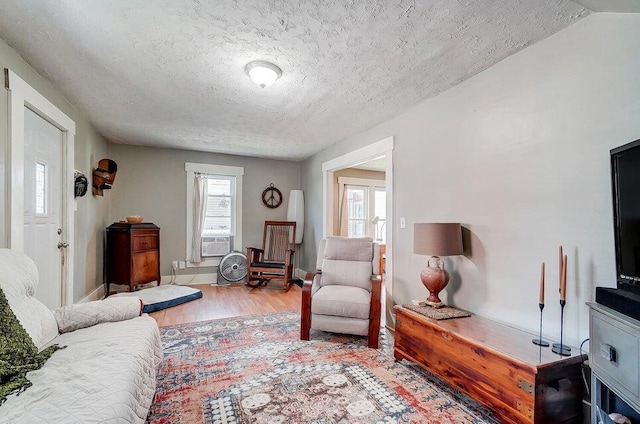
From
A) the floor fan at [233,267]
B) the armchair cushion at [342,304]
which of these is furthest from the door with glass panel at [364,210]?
the armchair cushion at [342,304]

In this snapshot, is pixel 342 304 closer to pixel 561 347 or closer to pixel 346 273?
pixel 346 273

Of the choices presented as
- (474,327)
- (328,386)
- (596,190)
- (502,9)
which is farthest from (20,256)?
(596,190)

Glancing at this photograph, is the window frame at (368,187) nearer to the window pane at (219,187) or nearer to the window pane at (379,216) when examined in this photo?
the window pane at (379,216)

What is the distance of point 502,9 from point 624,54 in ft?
2.07

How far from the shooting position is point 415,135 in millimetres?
2883

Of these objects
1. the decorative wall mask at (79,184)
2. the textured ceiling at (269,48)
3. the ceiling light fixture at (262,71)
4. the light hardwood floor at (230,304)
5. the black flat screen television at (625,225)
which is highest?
the textured ceiling at (269,48)

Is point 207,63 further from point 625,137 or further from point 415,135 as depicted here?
point 625,137

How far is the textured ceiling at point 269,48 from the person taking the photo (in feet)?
5.18

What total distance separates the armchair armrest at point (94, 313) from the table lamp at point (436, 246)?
6.95 ft

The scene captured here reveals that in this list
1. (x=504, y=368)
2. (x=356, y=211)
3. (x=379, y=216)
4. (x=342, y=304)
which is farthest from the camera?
(x=379, y=216)

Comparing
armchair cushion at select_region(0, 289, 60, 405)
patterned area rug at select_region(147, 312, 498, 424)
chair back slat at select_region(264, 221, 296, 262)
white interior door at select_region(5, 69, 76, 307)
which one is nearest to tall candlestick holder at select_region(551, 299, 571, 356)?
patterned area rug at select_region(147, 312, 498, 424)

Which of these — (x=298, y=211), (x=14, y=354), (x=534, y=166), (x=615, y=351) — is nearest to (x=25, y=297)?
(x=14, y=354)

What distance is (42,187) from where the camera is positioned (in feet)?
8.43

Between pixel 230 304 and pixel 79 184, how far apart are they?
219 cm
